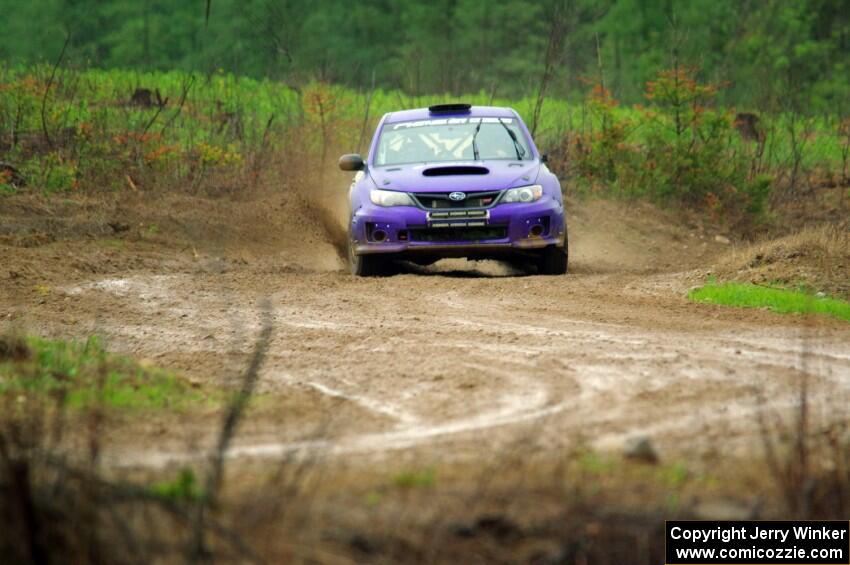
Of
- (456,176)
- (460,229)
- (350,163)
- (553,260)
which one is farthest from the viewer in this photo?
(350,163)

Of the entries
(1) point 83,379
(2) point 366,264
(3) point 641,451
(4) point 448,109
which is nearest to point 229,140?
(4) point 448,109

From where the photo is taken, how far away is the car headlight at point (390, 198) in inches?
557

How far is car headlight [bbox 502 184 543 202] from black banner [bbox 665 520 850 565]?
9.27m

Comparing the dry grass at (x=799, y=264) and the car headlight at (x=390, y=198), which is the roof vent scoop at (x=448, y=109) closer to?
the car headlight at (x=390, y=198)

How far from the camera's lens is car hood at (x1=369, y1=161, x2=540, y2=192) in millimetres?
14164

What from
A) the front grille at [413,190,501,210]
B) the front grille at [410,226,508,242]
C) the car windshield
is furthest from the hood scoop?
the front grille at [410,226,508,242]

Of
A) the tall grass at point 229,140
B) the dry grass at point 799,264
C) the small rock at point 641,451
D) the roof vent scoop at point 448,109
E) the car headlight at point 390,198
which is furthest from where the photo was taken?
the tall grass at point 229,140

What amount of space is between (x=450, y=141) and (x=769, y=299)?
4630 mm

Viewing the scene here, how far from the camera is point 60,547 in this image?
4.22 m

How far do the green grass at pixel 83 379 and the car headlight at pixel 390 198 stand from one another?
5624mm

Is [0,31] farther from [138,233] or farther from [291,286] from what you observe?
[291,286]

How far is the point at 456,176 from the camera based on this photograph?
1434 centimetres

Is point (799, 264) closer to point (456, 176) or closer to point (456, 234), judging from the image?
point (456, 234)

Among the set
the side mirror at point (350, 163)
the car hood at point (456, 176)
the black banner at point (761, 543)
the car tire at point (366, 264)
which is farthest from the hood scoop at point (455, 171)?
the black banner at point (761, 543)
